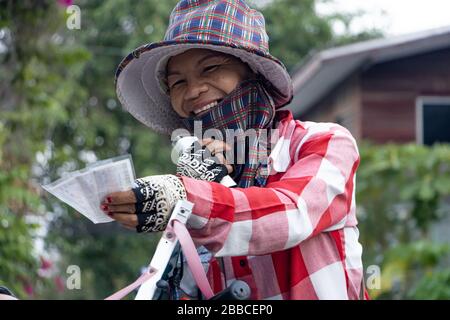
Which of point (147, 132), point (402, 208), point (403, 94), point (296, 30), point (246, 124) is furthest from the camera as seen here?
point (296, 30)

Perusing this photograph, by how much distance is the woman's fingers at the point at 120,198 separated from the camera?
1.93 meters

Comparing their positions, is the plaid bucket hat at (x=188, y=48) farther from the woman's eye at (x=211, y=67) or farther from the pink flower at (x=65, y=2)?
the pink flower at (x=65, y=2)

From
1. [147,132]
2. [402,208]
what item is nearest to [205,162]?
Result: [402,208]

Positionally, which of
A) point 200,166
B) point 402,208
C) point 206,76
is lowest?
point 402,208

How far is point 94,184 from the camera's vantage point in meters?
1.89

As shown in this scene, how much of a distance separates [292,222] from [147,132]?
1529 cm

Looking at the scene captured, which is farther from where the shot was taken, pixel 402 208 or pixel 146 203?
pixel 402 208

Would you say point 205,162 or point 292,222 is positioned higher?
point 205,162

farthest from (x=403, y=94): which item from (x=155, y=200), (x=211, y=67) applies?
(x=155, y=200)

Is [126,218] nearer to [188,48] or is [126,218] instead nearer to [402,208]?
[188,48]

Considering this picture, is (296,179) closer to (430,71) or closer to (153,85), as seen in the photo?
(153,85)

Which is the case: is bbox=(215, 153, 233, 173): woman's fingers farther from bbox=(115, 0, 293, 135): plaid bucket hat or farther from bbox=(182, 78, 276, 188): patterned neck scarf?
bbox=(115, 0, 293, 135): plaid bucket hat

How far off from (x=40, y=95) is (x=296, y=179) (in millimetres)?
5446

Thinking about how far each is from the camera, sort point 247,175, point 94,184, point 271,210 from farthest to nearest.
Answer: point 247,175
point 271,210
point 94,184
